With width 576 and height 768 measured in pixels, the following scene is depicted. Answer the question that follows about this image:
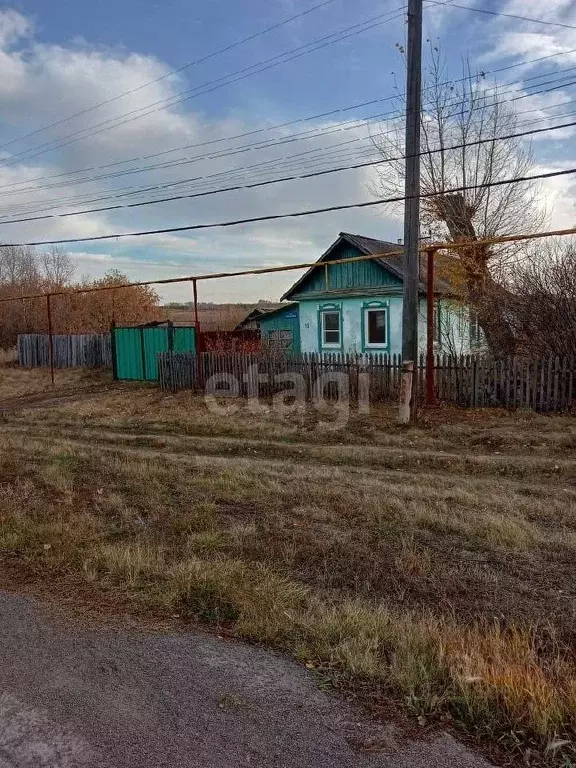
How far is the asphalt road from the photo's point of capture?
6.81ft

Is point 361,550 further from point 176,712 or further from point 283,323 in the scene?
point 283,323

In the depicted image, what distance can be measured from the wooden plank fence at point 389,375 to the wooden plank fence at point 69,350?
727 centimetres

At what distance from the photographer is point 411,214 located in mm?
10047

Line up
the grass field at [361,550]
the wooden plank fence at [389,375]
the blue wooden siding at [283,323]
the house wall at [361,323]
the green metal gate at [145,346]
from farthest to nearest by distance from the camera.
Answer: the blue wooden siding at [283,323] → the house wall at [361,323] → the green metal gate at [145,346] → the wooden plank fence at [389,375] → the grass field at [361,550]

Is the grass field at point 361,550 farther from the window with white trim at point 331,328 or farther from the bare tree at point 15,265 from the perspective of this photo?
the bare tree at point 15,265

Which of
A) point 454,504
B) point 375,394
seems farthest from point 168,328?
point 454,504

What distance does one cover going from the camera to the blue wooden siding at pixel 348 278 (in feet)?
65.8

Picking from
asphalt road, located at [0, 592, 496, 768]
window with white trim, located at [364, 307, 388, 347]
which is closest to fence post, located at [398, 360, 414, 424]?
asphalt road, located at [0, 592, 496, 768]

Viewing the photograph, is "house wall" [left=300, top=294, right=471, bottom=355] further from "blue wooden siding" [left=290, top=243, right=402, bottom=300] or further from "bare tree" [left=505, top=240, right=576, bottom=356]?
"bare tree" [left=505, top=240, right=576, bottom=356]

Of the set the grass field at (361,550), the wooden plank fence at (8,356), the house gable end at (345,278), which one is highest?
the house gable end at (345,278)

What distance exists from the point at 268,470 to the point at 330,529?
2513mm

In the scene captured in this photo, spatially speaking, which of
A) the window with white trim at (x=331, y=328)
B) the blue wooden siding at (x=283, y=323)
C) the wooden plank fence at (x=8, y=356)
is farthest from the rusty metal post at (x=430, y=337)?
the wooden plank fence at (x=8, y=356)

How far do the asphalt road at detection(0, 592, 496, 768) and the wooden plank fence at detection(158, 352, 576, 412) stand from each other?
29.1ft

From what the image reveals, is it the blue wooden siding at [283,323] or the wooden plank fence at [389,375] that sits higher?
the blue wooden siding at [283,323]
